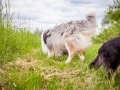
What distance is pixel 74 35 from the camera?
21.2ft

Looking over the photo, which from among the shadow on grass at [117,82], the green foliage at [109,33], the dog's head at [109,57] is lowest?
the shadow on grass at [117,82]

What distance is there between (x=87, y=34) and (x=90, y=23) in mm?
354

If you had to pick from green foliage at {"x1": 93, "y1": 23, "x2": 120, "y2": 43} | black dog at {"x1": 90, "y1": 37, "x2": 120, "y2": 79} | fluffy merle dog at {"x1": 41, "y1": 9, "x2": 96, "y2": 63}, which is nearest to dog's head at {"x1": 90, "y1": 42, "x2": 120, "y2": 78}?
black dog at {"x1": 90, "y1": 37, "x2": 120, "y2": 79}

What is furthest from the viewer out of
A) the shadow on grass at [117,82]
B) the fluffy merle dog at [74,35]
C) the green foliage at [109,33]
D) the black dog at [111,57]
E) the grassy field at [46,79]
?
the green foliage at [109,33]

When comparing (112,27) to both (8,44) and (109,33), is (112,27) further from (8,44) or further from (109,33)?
(8,44)

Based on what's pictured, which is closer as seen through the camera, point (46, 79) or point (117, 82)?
point (46, 79)

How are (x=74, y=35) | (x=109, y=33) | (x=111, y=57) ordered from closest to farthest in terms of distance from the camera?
(x=111, y=57) → (x=74, y=35) → (x=109, y=33)

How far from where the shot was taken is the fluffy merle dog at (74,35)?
6453 millimetres

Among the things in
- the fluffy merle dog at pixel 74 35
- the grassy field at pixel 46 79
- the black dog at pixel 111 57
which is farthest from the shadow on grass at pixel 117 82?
the fluffy merle dog at pixel 74 35

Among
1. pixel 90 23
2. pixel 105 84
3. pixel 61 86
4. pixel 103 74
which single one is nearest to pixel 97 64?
pixel 103 74

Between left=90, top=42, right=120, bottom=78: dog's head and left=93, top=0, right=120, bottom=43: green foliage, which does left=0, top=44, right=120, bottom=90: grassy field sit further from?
left=93, top=0, right=120, bottom=43: green foliage

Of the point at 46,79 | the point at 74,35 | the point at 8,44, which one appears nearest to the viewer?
the point at 46,79

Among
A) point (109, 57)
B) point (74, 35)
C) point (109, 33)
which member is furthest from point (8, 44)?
point (109, 33)

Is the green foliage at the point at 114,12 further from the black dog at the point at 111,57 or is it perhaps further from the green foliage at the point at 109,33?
the black dog at the point at 111,57
